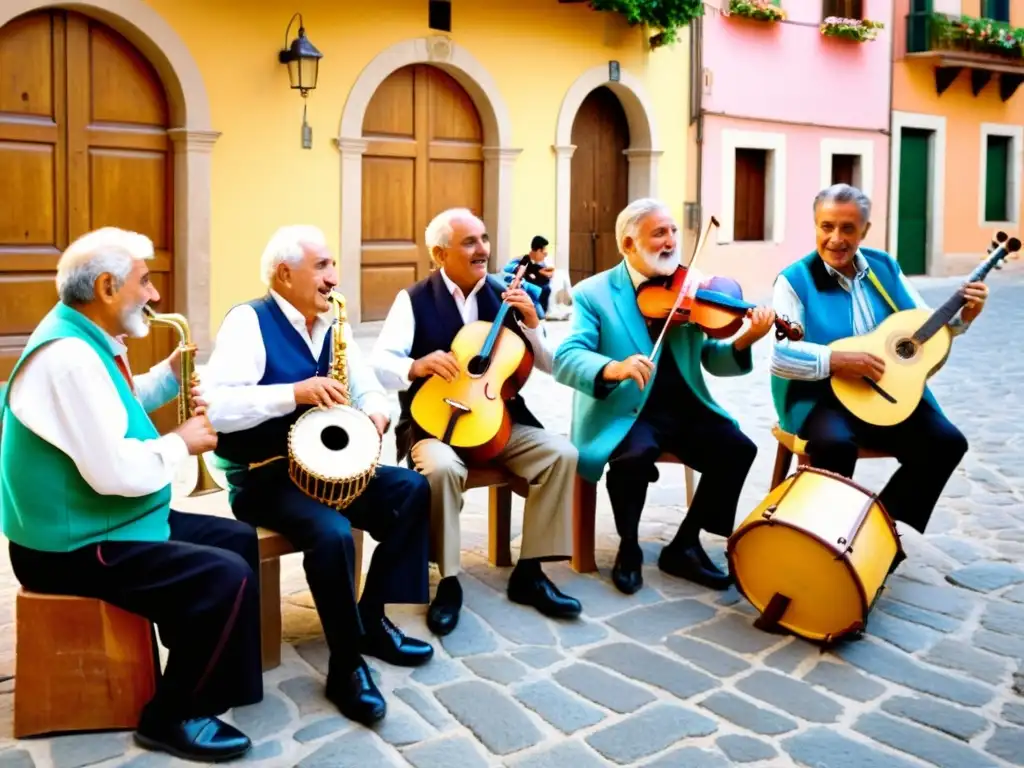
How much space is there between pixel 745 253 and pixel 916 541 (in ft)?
35.0

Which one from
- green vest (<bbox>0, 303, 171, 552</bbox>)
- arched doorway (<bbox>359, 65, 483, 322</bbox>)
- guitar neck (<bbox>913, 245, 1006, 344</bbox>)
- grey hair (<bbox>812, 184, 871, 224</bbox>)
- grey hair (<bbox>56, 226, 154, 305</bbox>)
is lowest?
green vest (<bbox>0, 303, 171, 552</bbox>)

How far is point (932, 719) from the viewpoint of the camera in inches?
131

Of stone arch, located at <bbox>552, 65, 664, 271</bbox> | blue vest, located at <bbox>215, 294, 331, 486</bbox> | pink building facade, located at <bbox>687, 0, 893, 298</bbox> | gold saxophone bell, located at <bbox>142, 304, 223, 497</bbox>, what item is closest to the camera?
gold saxophone bell, located at <bbox>142, 304, 223, 497</bbox>

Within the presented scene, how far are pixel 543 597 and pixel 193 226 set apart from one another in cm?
675

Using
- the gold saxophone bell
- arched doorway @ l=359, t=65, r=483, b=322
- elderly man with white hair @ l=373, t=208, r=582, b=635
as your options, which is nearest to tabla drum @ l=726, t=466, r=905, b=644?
elderly man with white hair @ l=373, t=208, r=582, b=635

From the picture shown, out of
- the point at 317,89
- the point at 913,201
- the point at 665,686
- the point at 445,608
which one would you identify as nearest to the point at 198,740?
the point at 445,608

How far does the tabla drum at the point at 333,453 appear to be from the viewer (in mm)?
3520

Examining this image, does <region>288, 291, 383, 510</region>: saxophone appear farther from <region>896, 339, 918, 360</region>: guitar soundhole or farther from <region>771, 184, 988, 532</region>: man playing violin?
<region>896, 339, 918, 360</region>: guitar soundhole

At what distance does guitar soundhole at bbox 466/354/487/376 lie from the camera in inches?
165

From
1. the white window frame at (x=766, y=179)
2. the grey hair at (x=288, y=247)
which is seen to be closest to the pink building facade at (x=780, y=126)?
the white window frame at (x=766, y=179)

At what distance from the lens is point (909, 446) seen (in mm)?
4609

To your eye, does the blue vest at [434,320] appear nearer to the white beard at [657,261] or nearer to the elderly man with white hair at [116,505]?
the white beard at [657,261]

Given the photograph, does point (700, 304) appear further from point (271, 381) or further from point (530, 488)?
point (271, 381)

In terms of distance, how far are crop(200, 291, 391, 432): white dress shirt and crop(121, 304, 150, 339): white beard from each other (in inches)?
12.9
